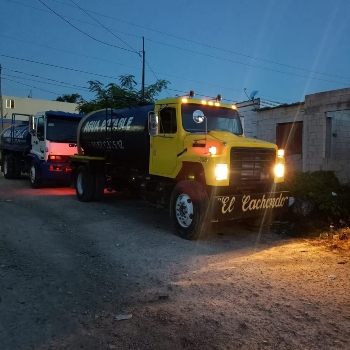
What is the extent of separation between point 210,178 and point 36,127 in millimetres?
9064

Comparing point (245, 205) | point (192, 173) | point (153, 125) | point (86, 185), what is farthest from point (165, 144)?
point (86, 185)

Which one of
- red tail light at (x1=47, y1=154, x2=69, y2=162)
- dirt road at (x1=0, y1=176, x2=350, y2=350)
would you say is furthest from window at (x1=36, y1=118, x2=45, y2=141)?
dirt road at (x1=0, y1=176, x2=350, y2=350)

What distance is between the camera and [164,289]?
4727 mm

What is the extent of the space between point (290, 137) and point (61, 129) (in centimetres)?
828

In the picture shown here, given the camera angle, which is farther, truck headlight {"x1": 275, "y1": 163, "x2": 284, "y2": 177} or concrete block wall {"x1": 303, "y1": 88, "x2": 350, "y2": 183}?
concrete block wall {"x1": 303, "y1": 88, "x2": 350, "y2": 183}

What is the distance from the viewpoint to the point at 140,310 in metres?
4.10

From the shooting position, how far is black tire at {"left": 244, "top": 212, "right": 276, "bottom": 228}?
7.70m

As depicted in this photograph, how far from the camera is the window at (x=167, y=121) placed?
7.73 metres

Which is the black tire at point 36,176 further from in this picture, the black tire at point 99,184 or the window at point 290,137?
the window at point 290,137

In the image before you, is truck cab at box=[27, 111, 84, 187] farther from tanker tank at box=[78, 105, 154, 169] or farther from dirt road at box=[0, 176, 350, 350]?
dirt road at box=[0, 176, 350, 350]

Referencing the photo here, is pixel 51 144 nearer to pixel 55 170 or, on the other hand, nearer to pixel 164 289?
pixel 55 170

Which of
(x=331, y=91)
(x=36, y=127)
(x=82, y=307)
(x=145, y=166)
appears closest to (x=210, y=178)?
(x=145, y=166)

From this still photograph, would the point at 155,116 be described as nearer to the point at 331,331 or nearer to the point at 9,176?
the point at 331,331

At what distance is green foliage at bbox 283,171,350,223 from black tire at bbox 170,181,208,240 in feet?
8.08
